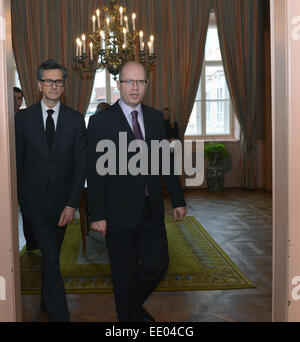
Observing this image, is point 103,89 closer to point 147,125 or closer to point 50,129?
point 50,129

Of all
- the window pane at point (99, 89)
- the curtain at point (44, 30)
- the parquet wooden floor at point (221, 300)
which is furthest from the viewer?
the window pane at point (99, 89)

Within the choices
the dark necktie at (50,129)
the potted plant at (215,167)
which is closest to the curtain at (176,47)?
the potted plant at (215,167)

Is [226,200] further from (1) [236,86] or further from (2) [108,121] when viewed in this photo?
(2) [108,121]

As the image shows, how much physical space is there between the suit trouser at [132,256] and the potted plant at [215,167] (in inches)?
263

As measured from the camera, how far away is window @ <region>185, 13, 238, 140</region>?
33.4 ft

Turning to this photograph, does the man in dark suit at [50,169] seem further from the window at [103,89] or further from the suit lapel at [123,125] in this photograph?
the window at [103,89]

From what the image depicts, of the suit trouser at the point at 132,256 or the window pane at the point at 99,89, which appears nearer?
the suit trouser at the point at 132,256

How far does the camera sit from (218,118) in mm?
10406

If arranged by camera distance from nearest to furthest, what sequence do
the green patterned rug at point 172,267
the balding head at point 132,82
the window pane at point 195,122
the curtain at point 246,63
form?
the balding head at point 132,82
the green patterned rug at point 172,267
the curtain at point 246,63
the window pane at point 195,122

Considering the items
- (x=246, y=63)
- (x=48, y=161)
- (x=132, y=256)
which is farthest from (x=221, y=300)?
(x=246, y=63)

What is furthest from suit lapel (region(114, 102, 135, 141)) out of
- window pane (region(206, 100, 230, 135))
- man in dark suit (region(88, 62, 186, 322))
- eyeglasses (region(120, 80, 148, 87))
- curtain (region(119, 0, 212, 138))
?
window pane (region(206, 100, 230, 135))

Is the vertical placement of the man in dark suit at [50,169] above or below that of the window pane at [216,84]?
below

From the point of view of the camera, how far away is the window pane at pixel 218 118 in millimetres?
10352

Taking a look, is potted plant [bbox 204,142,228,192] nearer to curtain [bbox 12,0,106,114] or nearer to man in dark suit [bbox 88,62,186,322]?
curtain [bbox 12,0,106,114]
